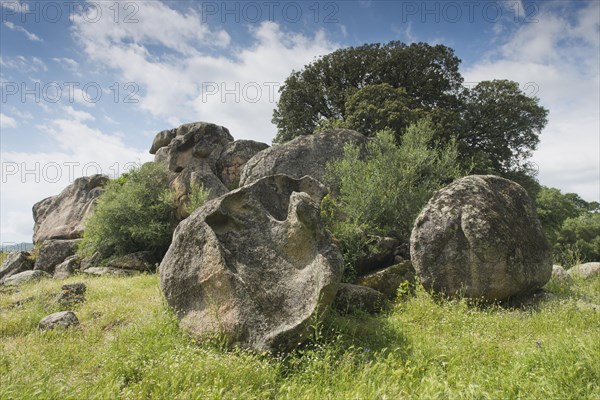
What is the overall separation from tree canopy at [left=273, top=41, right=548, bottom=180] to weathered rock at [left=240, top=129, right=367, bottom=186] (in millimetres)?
9791

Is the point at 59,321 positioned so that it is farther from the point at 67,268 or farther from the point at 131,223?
the point at 67,268

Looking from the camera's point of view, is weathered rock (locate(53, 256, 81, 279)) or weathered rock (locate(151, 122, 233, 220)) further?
weathered rock (locate(151, 122, 233, 220))

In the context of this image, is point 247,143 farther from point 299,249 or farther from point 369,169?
point 299,249

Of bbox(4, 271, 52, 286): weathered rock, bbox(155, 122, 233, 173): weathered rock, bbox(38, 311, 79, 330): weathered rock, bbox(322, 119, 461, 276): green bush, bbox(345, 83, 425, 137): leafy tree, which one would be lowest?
bbox(4, 271, 52, 286): weathered rock

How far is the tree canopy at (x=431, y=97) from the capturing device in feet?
95.6

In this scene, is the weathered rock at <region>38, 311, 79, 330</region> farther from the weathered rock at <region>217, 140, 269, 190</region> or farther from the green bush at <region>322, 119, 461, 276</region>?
the weathered rock at <region>217, 140, 269, 190</region>

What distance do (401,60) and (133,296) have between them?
28.4 meters

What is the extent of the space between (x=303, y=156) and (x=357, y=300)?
34.0 ft

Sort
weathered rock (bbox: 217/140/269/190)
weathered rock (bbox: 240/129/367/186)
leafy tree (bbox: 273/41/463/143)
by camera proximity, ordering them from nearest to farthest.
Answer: weathered rock (bbox: 240/129/367/186) → weathered rock (bbox: 217/140/269/190) → leafy tree (bbox: 273/41/463/143)

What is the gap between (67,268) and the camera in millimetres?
20391

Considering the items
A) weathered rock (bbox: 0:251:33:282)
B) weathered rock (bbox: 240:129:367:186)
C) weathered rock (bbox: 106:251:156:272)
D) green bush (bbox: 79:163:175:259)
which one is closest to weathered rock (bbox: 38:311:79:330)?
weathered rock (bbox: 240:129:367:186)

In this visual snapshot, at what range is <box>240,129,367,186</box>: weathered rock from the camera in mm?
18109

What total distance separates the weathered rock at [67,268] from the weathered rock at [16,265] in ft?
11.8

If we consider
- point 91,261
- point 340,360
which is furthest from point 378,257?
point 91,261
